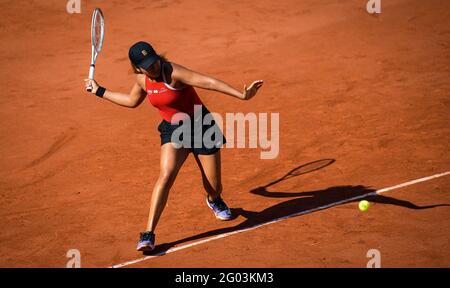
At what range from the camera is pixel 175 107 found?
7.85 meters

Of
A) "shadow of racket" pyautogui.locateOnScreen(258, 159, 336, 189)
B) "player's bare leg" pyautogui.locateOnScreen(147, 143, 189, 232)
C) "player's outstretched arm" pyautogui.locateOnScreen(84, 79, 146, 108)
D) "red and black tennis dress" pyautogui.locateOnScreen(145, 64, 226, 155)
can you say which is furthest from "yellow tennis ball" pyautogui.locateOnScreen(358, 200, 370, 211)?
"player's outstretched arm" pyautogui.locateOnScreen(84, 79, 146, 108)

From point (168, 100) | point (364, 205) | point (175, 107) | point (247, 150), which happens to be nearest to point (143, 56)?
point (168, 100)

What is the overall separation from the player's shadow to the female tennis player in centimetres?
62

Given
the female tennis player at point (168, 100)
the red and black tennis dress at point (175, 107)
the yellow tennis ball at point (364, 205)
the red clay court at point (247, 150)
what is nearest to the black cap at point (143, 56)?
the female tennis player at point (168, 100)

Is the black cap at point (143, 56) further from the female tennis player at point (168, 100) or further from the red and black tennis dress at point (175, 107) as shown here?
the red and black tennis dress at point (175, 107)

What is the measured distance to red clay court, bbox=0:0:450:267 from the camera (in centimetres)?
830

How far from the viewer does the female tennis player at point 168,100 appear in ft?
24.5

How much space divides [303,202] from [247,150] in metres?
1.87

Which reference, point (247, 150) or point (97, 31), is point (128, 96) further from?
point (247, 150)

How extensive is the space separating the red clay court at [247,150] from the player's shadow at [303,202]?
28mm

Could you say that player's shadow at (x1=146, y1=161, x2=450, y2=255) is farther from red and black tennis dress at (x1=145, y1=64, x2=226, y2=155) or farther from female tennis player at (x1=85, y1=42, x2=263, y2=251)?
red and black tennis dress at (x1=145, y1=64, x2=226, y2=155)

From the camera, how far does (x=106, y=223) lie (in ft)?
29.0
